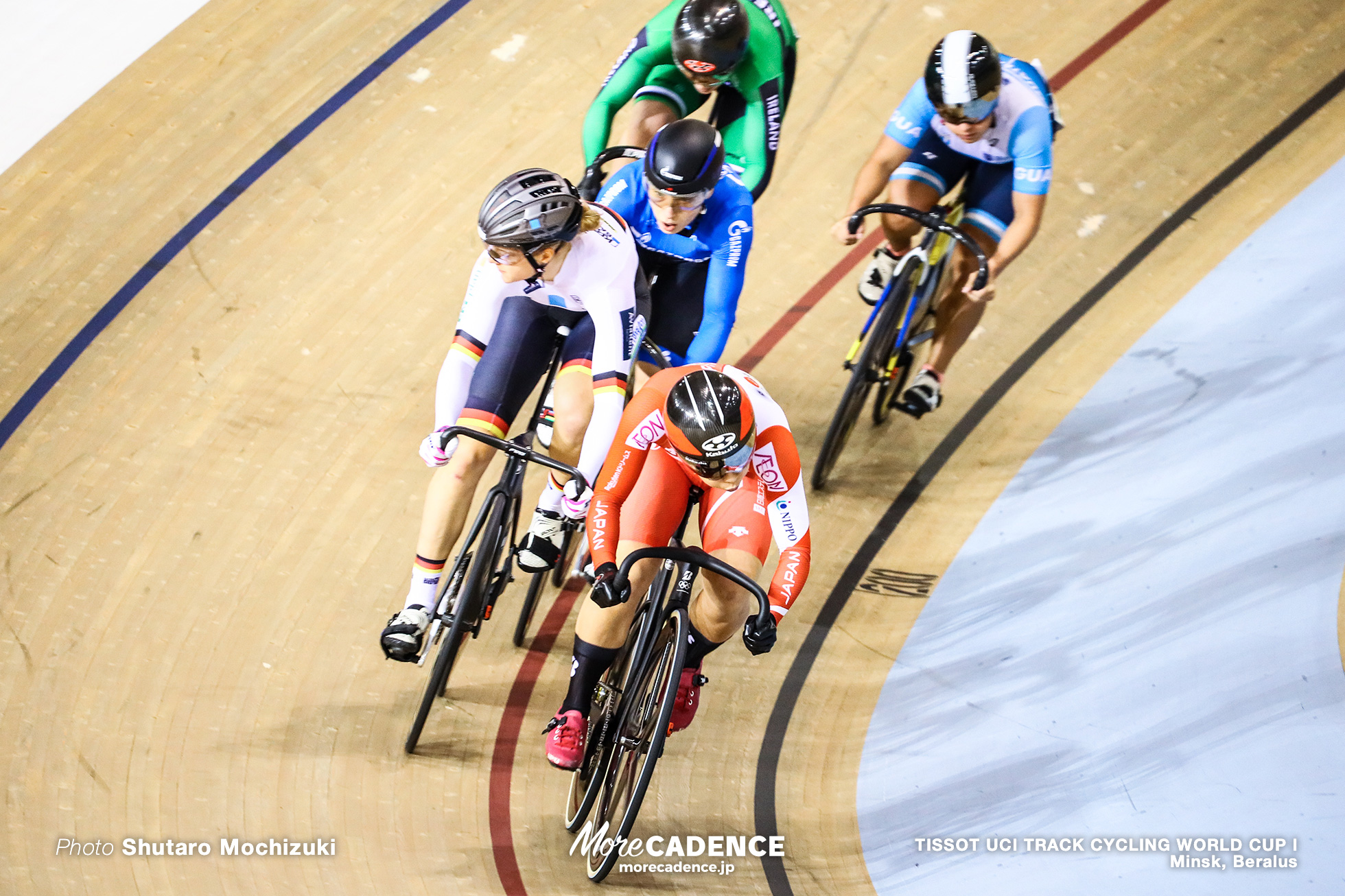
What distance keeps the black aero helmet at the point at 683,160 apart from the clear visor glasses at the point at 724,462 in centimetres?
89

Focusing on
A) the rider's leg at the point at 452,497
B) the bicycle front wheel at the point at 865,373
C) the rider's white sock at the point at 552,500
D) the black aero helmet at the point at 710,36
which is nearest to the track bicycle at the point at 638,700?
the rider's white sock at the point at 552,500

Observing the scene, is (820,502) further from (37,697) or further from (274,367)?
(37,697)

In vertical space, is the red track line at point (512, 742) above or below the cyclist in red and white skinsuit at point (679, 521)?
below

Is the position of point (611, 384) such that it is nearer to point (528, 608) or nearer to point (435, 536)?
point (435, 536)

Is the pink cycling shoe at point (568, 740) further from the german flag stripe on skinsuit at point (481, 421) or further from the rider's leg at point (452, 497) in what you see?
the german flag stripe on skinsuit at point (481, 421)

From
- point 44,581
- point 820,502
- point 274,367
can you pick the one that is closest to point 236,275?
point 274,367

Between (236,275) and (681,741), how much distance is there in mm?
2627

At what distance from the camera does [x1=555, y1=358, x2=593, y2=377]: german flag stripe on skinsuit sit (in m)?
3.35

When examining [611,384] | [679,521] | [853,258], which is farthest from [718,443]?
[853,258]

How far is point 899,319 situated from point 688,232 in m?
0.95

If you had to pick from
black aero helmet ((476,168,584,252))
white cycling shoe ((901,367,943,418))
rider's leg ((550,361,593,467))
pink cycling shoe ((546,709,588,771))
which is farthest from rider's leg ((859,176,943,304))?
pink cycling shoe ((546,709,588,771))

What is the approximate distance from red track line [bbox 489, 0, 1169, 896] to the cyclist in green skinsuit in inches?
29.7

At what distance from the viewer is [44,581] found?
380 cm

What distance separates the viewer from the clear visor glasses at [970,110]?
3.69 m
